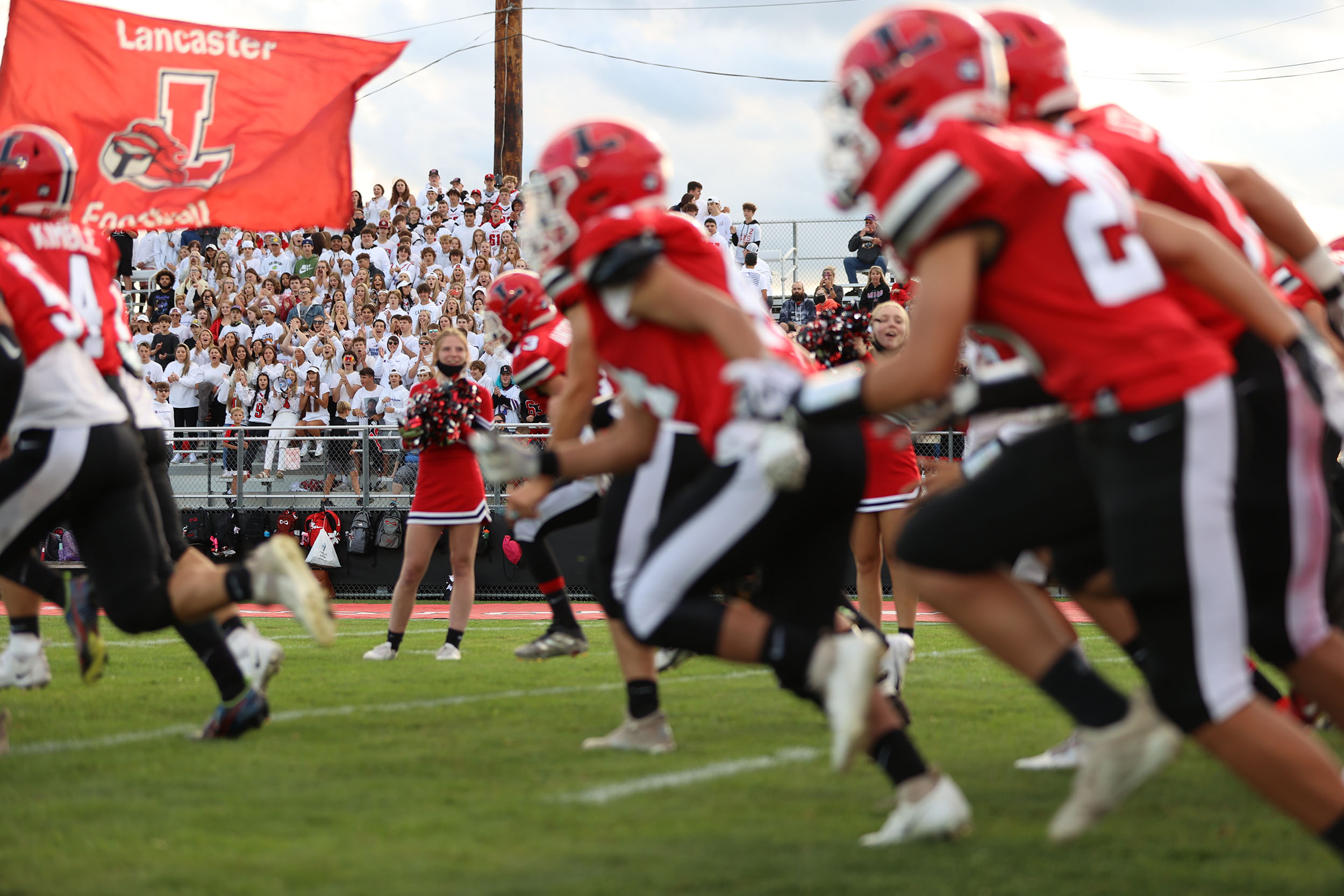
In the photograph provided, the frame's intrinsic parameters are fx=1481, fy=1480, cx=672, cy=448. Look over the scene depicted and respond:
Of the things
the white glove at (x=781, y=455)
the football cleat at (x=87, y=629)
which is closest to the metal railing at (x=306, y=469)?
the football cleat at (x=87, y=629)

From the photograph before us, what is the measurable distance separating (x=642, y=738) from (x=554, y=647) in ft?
8.84

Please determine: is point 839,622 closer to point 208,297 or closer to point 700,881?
point 700,881

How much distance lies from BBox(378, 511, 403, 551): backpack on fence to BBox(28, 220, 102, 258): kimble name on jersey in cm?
813

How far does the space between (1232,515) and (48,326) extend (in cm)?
385

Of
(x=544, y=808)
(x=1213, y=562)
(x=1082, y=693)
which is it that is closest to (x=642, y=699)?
(x=544, y=808)

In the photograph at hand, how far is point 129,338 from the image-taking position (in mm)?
5793

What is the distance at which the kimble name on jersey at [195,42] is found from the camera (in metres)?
11.0

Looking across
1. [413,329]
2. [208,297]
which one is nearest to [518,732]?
[413,329]

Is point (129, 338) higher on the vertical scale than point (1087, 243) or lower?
lower

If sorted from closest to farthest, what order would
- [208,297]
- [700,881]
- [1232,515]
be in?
1. [1232,515]
2. [700,881]
3. [208,297]

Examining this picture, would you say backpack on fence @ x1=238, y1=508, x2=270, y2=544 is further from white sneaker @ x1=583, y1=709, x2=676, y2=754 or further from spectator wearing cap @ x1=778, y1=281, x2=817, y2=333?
white sneaker @ x1=583, y1=709, x2=676, y2=754

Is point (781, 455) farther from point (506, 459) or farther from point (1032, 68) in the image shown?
point (1032, 68)

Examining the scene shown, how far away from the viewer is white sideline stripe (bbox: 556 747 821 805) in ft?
14.2

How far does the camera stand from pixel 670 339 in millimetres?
3826
